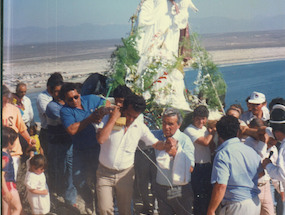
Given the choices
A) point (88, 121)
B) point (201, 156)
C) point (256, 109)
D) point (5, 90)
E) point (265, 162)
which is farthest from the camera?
point (256, 109)

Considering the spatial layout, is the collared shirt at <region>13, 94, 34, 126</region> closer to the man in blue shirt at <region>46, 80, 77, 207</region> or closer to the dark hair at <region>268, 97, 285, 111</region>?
the man in blue shirt at <region>46, 80, 77, 207</region>

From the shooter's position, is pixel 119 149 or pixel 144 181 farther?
pixel 144 181

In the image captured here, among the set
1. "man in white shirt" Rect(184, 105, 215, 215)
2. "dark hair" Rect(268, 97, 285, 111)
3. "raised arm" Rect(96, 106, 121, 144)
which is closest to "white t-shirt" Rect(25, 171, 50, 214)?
"raised arm" Rect(96, 106, 121, 144)

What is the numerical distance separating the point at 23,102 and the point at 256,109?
1707 mm

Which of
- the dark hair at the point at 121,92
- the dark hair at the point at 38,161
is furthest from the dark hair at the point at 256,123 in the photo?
the dark hair at the point at 38,161

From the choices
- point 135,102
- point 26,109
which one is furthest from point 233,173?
point 26,109

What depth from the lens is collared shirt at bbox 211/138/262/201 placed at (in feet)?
10.8

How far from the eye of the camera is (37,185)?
3381 mm

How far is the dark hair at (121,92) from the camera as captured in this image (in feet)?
11.2

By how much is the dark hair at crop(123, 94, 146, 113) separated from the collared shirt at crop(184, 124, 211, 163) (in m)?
0.39

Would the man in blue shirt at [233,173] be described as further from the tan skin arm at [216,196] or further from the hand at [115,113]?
the hand at [115,113]

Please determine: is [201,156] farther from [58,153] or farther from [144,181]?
[58,153]

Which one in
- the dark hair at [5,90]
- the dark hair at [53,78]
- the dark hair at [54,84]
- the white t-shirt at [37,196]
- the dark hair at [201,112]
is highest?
the dark hair at [53,78]

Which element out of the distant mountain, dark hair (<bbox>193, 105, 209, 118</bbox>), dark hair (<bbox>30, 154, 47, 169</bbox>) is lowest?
dark hair (<bbox>30, 154, 47, 169</bbox>)
